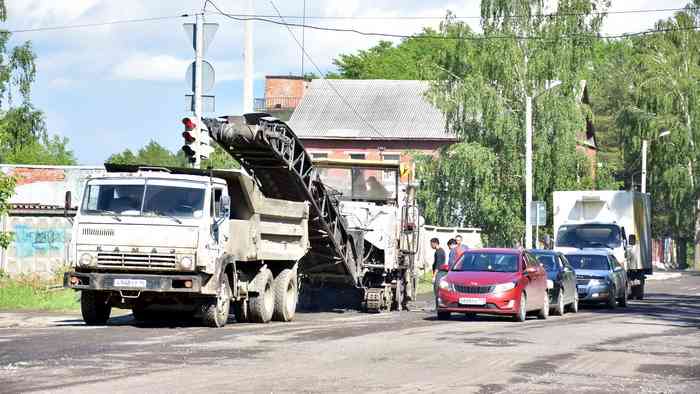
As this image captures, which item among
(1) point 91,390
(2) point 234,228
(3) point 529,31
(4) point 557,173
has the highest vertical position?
(3) point 529,31

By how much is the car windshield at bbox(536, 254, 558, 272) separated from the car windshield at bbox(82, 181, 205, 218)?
1116 centimetres

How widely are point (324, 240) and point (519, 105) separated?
3316cm

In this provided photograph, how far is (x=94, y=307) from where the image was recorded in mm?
21172

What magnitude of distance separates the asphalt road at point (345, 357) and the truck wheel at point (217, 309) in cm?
24

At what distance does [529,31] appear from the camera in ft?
192

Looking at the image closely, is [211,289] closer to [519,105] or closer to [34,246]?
[34,246]

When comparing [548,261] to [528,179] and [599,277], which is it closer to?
[599,277]

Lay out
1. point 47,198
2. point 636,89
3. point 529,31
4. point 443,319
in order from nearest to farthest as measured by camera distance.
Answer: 1. point 443,319
2. point 47,198
3. point 529,31
4. point 636,89

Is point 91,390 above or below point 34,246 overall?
below

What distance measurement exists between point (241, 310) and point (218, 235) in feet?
9.20

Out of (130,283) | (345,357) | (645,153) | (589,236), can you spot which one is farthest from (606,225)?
(645,153)

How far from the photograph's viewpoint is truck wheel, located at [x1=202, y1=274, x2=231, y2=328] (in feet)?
68.1

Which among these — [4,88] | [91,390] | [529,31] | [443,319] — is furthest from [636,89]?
[91,390]

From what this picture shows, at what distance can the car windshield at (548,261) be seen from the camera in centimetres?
2936
